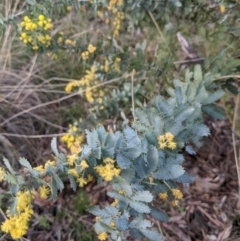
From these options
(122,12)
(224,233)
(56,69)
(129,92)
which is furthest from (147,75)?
(224,233)

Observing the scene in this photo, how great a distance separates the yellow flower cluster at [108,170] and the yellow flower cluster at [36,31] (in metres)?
0.78

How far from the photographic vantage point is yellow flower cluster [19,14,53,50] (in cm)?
195

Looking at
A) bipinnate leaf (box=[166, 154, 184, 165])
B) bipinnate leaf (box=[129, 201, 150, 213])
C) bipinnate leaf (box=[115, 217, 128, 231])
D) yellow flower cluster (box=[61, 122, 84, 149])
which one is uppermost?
bipinnate leaf (box=[166, 154, 184, 165])

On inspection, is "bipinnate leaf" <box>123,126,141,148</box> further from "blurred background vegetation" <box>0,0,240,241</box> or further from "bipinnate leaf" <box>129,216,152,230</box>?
"blurred background vegetation" <box>0,0,240,241</box>

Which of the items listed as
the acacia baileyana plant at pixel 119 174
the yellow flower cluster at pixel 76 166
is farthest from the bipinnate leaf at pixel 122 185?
the yellow flower cluster at pixel 76 166

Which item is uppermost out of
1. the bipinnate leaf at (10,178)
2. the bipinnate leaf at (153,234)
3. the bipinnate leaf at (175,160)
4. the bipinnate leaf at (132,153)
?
the bipinnate leaf at (132,153)

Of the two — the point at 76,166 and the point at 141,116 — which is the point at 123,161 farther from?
the point at 141,116

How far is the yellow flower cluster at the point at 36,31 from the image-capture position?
1950mm

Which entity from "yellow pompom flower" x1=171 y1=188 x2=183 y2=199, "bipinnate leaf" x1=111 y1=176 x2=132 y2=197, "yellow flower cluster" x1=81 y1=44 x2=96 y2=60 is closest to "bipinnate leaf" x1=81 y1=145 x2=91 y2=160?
"bipinnate leaf" x1=111 y1=176 x2=132 y2=197

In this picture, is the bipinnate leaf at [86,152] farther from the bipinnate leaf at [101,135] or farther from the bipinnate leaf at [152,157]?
the bipinnate leaf at [152,157]

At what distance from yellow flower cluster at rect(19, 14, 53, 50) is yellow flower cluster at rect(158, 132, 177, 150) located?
0.78 metres

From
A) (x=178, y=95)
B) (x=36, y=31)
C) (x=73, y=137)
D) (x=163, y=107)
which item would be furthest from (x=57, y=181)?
(x=36, y=31)

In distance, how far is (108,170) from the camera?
4.62ft

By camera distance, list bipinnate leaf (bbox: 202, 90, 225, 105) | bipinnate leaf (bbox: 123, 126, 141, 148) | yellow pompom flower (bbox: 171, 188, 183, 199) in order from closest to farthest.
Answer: bipinnate leaf (bbox: 123, 126, 141, 148), yellow pompom flower (bbox: 171, 188, 183, 199), bipinnate leaf (bbox: 202, 90, 225, 105)
